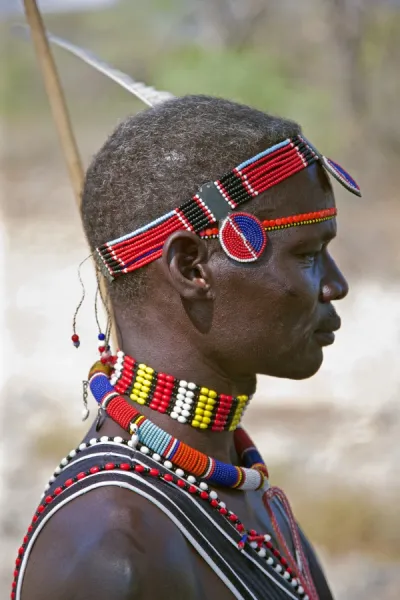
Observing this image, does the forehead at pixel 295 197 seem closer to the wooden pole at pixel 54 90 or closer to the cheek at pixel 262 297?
the cheek at pixel 262 297

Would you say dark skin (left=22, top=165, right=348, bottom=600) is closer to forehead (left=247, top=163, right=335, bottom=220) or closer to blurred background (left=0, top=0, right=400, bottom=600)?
forehead (left=247, top=163, right=335, bottom=220)

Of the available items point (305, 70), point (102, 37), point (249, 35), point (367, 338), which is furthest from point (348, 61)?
point (367, 338)

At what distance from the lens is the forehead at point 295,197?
7.30 ft

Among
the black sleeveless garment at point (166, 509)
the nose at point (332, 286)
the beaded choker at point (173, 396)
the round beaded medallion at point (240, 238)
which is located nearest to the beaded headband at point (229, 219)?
the round beaded medallion at point (240, 238)

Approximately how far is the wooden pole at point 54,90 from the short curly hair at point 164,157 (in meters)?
0.38

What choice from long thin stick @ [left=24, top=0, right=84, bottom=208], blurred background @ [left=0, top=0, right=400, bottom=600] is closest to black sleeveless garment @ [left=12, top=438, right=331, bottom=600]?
long thin stick @ [left=24, top=0, right=84, bottom=208]

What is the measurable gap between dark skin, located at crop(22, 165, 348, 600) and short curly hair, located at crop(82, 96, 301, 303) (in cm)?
10

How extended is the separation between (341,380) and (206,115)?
6.48 metres

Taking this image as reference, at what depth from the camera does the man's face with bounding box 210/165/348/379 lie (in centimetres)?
221

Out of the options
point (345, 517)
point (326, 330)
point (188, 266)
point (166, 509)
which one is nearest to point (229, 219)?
point (188, 266)

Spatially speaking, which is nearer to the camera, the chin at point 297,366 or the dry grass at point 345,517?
the chin at point 297,366

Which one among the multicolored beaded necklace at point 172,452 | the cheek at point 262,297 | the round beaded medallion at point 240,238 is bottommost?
the multicolored beaded necklace at point 172,452

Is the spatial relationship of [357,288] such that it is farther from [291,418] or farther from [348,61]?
[348,61]

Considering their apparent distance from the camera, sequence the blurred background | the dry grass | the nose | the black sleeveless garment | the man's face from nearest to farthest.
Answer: the black sleeveless garment, the man's face, the nose, the dry grass, the blurred background
